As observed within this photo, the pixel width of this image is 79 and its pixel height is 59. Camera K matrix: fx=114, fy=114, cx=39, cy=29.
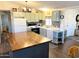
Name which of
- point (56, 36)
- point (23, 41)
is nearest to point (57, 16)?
point (56, 36)

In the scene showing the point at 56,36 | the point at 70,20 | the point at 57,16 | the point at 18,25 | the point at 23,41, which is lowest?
the point at 56,36

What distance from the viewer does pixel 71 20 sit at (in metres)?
8.29

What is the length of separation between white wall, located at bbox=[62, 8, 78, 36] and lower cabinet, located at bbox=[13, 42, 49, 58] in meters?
5.03

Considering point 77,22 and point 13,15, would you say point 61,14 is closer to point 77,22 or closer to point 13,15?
point 77,22

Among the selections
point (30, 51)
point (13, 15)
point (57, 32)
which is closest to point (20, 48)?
point (30, 51)

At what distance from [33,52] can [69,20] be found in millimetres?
5879

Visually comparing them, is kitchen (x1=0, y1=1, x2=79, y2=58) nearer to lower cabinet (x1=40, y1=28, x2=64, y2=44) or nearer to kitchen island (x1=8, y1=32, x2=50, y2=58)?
lower cabinet (x1=40, y1=28, x2=64, y2=44)

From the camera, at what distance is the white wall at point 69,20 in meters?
8.03

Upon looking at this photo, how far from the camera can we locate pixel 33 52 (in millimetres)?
2922

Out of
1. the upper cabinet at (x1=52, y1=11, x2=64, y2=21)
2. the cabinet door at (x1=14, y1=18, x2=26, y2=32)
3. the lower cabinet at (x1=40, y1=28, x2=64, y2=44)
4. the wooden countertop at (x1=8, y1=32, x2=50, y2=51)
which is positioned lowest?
the lower cabinet at (x1=40, y1=28, x2=64, y2=44)

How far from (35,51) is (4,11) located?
18.8ft

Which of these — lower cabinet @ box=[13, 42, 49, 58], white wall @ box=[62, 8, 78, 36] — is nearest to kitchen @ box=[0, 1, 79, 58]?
white wall @ box=[62, 8, 78, 36]

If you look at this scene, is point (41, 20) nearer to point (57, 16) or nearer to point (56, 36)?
point (57, 16)

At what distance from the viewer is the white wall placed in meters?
8.03
